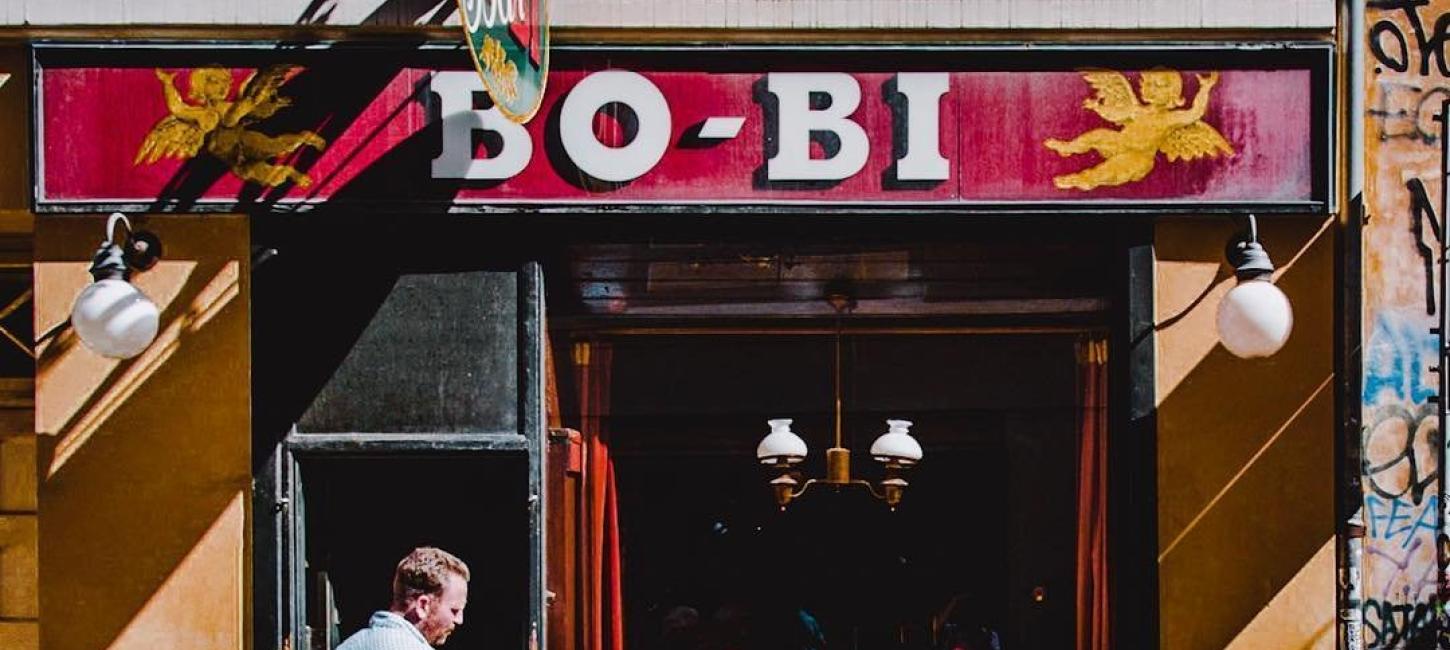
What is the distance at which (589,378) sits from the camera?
10.5 metres

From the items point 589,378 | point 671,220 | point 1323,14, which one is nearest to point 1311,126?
point 1323,14

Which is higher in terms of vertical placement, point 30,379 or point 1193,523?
point 30,379

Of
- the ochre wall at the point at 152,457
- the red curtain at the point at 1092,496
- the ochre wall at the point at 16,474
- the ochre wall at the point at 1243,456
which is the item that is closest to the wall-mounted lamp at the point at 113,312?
the ochre wall at the point at 152,457

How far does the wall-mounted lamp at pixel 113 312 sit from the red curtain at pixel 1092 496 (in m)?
4.43

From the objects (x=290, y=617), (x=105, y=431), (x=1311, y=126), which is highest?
(x=1311, y=126)

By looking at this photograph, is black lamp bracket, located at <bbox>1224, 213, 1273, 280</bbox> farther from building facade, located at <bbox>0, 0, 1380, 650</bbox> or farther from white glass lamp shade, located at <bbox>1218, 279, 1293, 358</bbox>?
building facade, located at <bbox>0, 0, 1380, 650</bbox>

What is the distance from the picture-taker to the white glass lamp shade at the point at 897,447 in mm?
10445

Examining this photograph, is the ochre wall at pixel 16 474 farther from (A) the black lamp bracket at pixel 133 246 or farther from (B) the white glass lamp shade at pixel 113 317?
(B) the white glass lamp shade at pixel 113 317

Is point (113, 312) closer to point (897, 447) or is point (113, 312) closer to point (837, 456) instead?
point (837, 456)

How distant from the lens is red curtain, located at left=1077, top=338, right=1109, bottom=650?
33.6 ft

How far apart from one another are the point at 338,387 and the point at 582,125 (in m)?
1.70

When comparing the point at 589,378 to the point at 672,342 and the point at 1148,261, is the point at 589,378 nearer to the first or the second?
the point at 672,342

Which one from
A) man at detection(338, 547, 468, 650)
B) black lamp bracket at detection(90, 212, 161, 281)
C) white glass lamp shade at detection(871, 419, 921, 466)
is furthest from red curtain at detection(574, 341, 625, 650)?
man at detection(338, 547, 468, 650)

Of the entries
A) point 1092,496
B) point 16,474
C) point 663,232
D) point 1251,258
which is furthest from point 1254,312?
point 16,474
